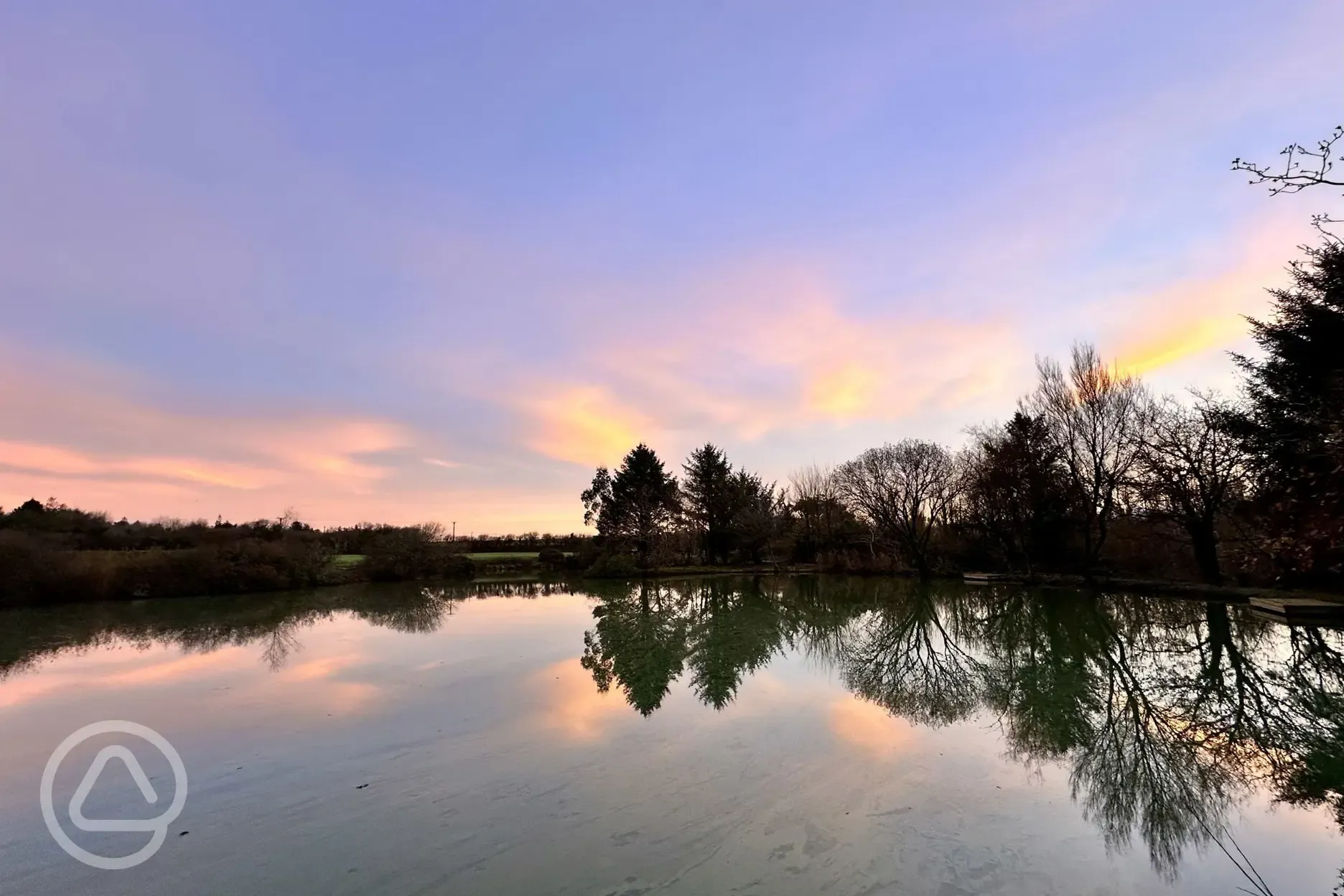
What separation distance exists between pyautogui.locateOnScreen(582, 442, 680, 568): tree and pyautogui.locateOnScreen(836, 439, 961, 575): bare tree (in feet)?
38.7

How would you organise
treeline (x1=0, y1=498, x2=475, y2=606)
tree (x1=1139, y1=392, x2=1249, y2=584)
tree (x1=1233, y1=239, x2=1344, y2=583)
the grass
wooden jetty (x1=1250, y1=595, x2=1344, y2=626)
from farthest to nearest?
the grass, treeline (x1=0, y1=498, x2=475, y2=606), tree (x1=1139, y1=392, x2=1249, y2=584), wooden jetty (x1=1250, y1=595, x2=1344, y2=626), tree (x1=1233, y1=239, x2=1344, y2=583)

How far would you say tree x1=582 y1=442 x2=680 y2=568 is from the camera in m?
34.8

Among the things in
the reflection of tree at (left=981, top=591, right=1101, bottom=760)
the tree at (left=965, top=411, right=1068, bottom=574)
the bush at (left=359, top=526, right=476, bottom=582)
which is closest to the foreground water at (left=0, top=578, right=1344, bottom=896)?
the reflection of tree at (left=981, top=591, right=1101, bottom=760)

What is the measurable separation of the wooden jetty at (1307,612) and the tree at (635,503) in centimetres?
2593

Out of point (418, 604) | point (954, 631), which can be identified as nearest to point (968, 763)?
point (954, 631)

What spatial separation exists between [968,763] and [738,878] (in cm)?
335

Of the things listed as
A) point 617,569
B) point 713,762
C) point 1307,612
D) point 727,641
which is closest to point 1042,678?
point 727,641

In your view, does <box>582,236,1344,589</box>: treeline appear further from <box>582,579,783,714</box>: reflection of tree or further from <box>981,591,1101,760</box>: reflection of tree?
<box>582,579,783,714</box>: reflection of tree

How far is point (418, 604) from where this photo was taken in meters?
22.4

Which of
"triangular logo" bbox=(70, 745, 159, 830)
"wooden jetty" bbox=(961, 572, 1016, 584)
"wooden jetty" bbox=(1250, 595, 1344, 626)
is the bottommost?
"triangular logo" bbox=(70, 745, 159, 830)

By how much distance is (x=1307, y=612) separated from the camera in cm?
1307
